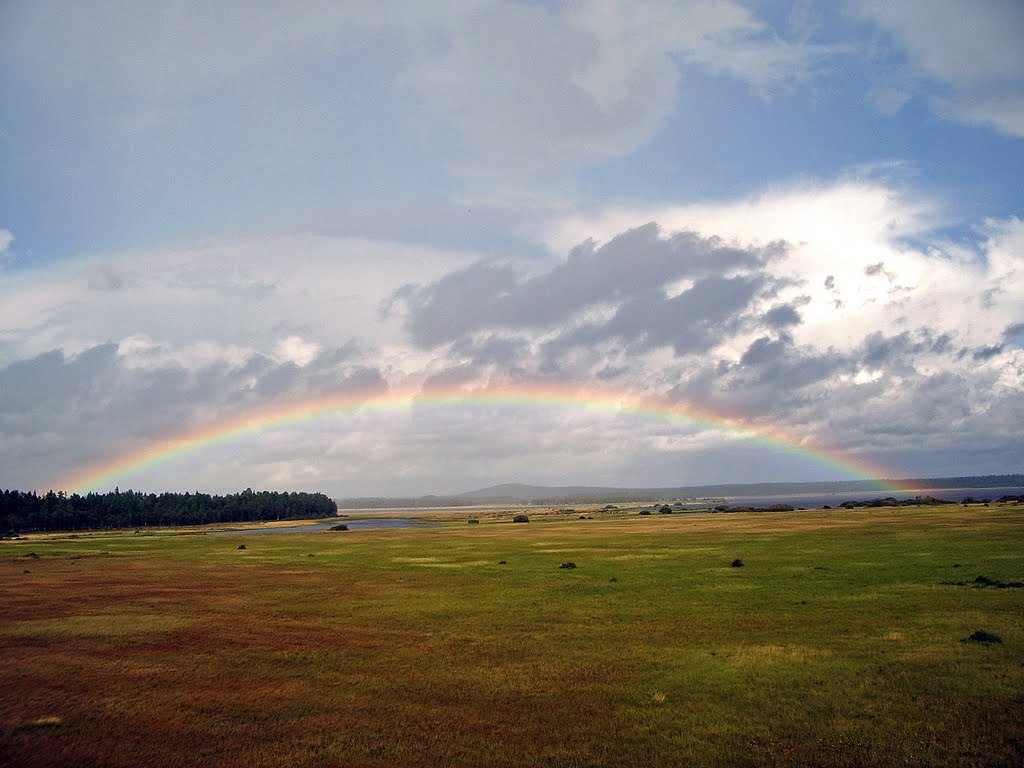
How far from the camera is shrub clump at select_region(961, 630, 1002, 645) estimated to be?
22.1 metres

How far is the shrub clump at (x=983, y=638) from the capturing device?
2208 centimetres

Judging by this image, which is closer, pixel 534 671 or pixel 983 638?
pixel 534 671

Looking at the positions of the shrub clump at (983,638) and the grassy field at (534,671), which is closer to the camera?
the grassy field at (534,671)

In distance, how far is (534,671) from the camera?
21.1 m

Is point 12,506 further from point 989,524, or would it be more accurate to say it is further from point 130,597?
point 989,524

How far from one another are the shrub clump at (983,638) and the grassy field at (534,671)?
80 cm

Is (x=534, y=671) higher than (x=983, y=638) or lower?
lower

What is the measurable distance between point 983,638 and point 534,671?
51.3ft

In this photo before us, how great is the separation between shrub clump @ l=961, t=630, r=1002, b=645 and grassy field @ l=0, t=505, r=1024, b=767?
2.61 feet

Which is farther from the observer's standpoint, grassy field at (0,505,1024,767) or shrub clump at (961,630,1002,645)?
shrub clump at (961,630,1002,645)

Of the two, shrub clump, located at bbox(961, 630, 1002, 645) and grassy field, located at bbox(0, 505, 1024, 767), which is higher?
shrub clump, located at bbox(961, 630, 1002, 645)

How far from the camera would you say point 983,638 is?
22250 millimetres

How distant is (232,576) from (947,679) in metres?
47.5

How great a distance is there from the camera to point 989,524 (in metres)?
71.5
